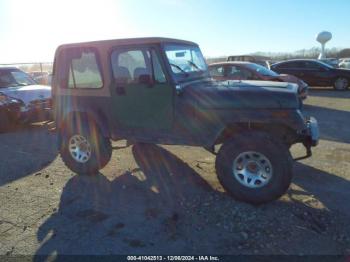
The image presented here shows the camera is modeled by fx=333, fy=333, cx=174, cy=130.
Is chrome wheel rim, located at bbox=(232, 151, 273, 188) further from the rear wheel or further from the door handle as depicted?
the rear wheel

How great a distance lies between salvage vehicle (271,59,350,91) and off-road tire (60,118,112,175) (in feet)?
45.1

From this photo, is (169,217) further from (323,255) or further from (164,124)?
(323,255)

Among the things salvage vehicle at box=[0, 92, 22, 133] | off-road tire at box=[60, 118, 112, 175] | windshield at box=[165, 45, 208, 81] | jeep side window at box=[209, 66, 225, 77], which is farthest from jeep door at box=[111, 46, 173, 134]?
jeep side window at box=[209, 66, 225, 77]

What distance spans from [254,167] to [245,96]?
90 centimetres

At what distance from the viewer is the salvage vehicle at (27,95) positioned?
29.1ft

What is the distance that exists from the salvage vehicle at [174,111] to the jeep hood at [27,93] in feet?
12.8

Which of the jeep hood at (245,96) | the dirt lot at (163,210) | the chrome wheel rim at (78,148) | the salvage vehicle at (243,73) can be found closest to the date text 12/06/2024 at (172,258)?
the dirt lot at (163,210)

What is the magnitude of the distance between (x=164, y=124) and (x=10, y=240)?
2.33 m

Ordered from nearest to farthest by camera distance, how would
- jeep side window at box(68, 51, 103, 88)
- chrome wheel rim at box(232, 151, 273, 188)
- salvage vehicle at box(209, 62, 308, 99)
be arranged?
chrome wheel rim at box(232, 151, 273, 188)
jeep side window at box(68, 51, 103, 88)
salvage vehicle at box(209, 62, 308, 99)

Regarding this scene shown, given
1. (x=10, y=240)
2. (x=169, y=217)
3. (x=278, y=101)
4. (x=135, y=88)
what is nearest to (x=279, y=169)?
(x=278, y=101)

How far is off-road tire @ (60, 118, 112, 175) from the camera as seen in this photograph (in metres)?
5.29

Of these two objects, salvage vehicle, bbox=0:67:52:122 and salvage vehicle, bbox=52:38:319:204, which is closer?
salvage vehicle, bbox=52:38:319:204

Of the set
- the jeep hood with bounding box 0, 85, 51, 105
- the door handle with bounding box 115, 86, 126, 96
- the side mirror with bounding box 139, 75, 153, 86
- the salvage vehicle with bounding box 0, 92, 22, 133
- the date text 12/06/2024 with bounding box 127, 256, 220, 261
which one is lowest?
the date text 12/06/2024 with bounding box 127, 256, 220, 261

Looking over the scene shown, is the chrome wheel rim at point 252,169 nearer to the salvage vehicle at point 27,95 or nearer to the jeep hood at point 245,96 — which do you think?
the jeep hood at point 245,96
